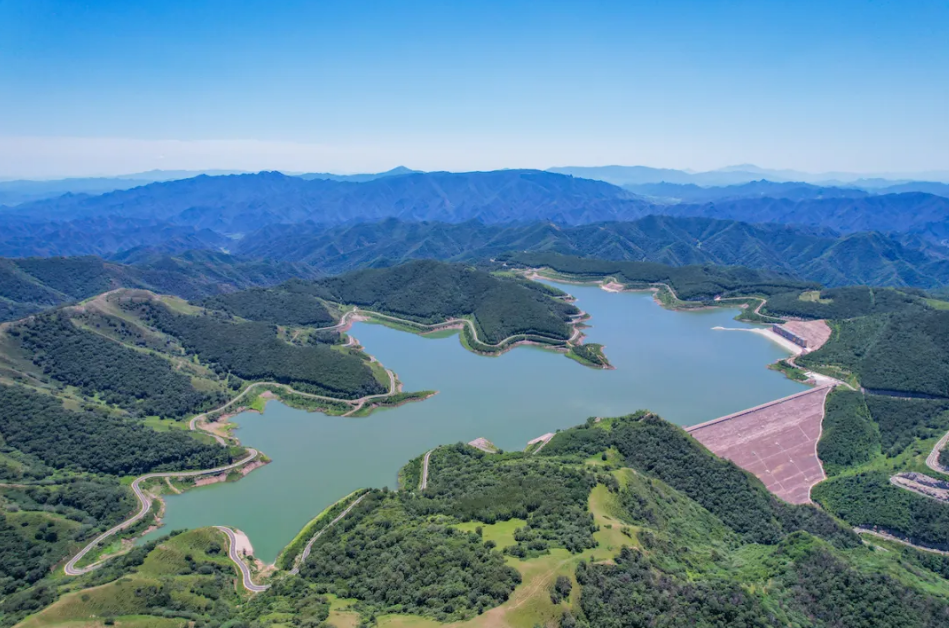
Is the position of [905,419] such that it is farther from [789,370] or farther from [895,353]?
[789,370]

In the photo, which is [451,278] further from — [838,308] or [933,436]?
[933,436]

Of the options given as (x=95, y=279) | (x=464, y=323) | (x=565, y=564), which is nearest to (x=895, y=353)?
(x=464, y=323)

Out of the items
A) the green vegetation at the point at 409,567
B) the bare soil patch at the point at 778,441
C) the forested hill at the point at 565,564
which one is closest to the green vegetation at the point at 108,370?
the forested hill at the point at 565,564

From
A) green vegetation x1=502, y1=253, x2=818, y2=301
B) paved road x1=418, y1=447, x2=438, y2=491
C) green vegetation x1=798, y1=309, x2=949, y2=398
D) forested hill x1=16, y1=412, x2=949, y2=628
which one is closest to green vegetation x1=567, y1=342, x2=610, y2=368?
green vegetation x1=798, y1=309, x2=949, y2=398

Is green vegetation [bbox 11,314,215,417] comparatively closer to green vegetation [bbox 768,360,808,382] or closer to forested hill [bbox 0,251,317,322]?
forested hill [bbox 0,251,317,322]

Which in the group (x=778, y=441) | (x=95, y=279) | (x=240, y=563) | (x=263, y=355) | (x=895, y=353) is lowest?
(x=778, y=441)
